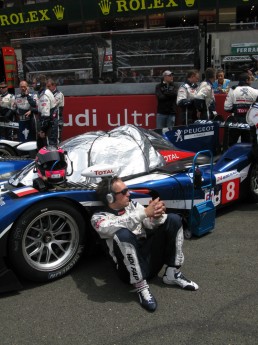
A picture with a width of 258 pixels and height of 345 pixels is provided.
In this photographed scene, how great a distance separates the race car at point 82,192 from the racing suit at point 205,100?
122 inches

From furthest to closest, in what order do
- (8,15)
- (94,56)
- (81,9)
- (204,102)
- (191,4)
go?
(8,15)
(81,9)
(191,4)
(94,56)
(204,102)

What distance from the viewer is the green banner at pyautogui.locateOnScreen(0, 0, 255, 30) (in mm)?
24812

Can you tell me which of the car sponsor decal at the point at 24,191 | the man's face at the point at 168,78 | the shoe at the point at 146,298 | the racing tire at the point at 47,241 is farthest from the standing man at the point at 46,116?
the shoe at the point at 146,298

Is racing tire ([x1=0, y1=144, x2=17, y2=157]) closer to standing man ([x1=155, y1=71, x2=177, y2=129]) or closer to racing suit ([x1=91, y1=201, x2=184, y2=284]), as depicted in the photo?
standing man ([x1=155, y1=71, x2=177, y2=129])

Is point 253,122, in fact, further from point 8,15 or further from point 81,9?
point 8,15

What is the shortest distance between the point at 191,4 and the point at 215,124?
69.5ft

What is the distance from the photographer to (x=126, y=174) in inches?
147

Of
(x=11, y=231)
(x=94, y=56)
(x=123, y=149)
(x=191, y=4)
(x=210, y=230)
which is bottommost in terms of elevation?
(x=210, y=230)

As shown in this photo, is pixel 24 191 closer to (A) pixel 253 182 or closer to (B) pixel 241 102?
(A) pixel 253 182

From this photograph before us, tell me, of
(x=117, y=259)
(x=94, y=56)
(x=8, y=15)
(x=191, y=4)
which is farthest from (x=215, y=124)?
(x=8, y=15)

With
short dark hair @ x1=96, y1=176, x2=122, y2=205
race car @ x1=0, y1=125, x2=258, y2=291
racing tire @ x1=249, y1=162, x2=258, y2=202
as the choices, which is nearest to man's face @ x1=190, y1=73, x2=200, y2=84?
racing tire @ x1=249, y1=162, x2=258, y2=202

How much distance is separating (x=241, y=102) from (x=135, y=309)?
14.5ft

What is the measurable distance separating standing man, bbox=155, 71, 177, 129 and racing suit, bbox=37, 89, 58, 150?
203cm

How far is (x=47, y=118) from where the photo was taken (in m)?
7.66
